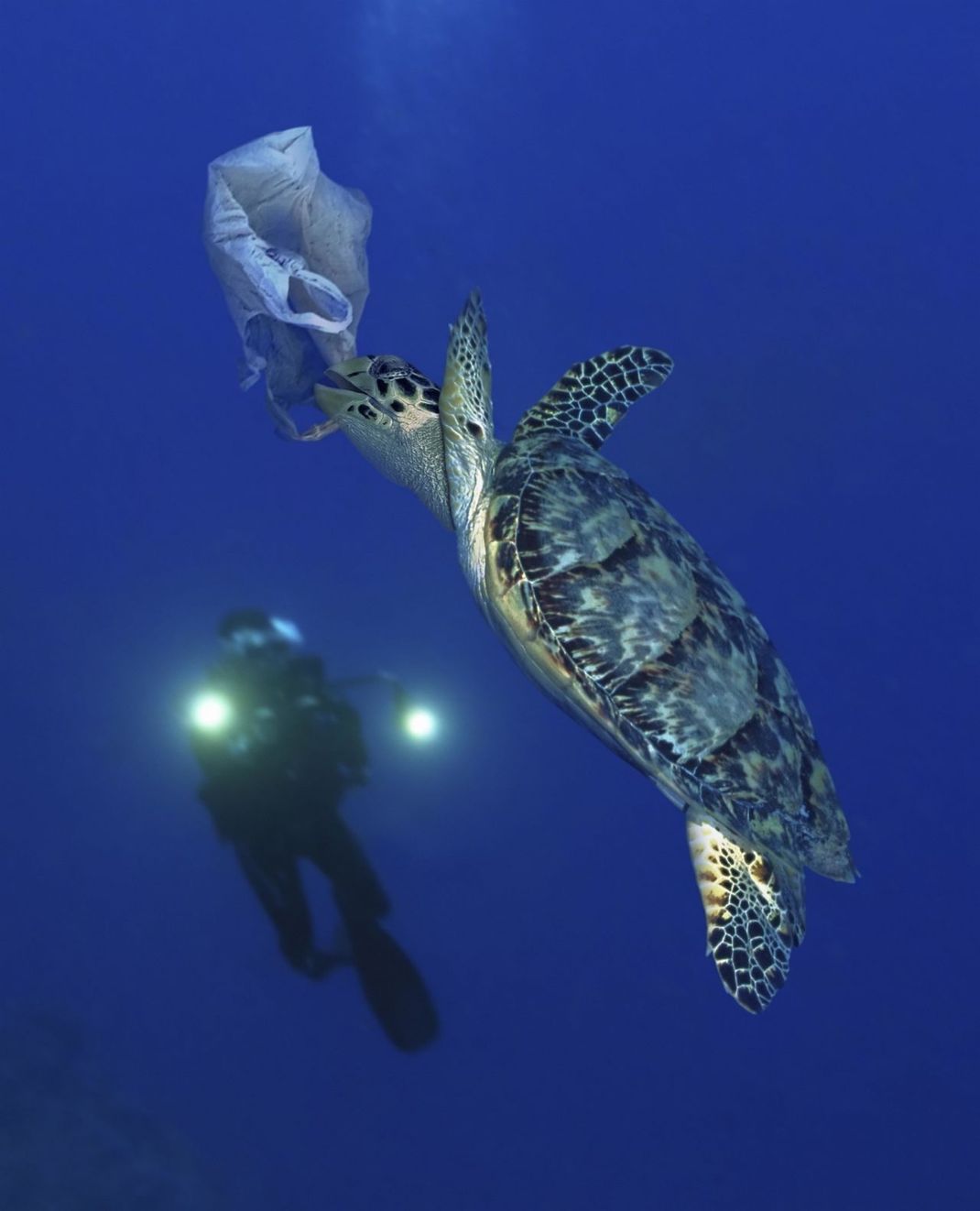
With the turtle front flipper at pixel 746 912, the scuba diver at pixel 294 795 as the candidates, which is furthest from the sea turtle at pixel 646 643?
the scuba diver at pixel 294 795

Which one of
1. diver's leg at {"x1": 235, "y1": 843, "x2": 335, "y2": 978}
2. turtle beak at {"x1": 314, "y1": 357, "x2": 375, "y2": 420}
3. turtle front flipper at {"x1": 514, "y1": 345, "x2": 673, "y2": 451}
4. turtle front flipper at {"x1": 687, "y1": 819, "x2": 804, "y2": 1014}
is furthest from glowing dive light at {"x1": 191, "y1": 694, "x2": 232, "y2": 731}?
turtle front flipper at {"x1": 687, "y1": 819, "x2": 804, "y2": 1014}

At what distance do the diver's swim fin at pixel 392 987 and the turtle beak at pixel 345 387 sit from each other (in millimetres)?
3412

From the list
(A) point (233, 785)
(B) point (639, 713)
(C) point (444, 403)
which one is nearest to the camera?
(B) point (639, 713)

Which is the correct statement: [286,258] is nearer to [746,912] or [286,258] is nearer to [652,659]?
[652,659]

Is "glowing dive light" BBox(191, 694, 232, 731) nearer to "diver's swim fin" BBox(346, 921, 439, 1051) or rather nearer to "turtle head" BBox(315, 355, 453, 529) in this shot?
"diver's swim fin" BBox(346, 921, 439, 1051)

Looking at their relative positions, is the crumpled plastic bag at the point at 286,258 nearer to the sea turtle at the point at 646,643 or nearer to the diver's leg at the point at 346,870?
the sea turtle at the point at 646,643

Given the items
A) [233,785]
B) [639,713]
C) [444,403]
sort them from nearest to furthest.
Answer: [639,713] → [444,403] → [233,785]

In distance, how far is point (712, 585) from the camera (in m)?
4.54

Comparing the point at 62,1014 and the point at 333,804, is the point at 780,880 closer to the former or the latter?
the point at 333,804

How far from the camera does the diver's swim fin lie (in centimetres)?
661

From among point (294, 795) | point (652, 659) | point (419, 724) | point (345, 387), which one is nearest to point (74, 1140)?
point (294, 795)

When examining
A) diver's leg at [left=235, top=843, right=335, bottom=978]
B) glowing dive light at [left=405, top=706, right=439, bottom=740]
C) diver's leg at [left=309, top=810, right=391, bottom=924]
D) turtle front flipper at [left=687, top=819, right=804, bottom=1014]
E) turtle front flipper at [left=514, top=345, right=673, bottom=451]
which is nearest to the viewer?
turtle front flipper at [left=687, top=819, right=804, bottom=1014]

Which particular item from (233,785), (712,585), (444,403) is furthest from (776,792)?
(233,785)

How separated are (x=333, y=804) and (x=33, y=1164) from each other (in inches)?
122
